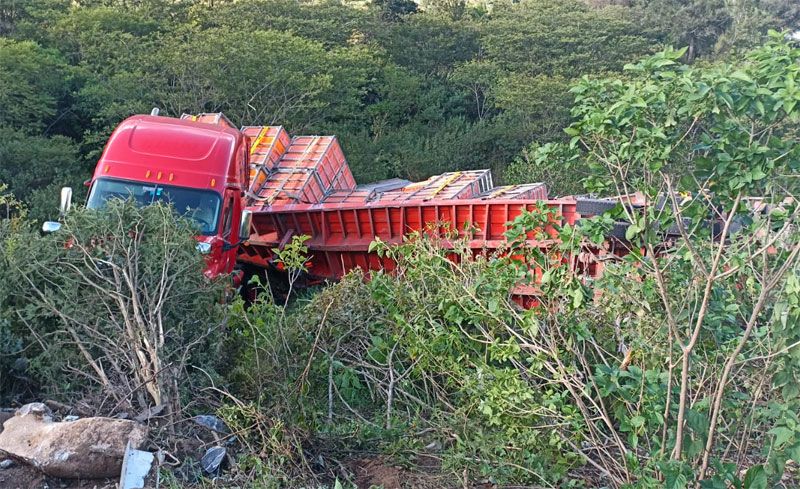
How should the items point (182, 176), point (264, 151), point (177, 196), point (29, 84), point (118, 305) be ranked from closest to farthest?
1. point (118, 305)
2. point (177, 196)
3. point (182, 176)
4. point (264, 151)
5. point (29, 84)

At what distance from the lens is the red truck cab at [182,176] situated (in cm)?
1034

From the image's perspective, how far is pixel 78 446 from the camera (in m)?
5.52

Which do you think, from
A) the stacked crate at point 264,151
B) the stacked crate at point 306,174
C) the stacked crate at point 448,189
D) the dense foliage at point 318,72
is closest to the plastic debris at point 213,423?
the stacked crate at point 448,189

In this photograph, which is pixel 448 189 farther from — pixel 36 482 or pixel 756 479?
pixel 756 479

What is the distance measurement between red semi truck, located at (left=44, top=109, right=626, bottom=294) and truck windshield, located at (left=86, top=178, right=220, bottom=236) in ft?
0.04

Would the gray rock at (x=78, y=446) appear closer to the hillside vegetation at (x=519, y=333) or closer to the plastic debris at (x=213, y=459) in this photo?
the hillside vegetation at (x=519, y=333)

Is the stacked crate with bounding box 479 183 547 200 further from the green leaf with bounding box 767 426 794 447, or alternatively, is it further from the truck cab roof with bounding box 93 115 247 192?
the green leaf with bounding box 767 426 794 447

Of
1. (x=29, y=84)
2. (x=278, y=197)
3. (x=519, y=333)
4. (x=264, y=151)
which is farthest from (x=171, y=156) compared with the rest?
(x=29, y=84)

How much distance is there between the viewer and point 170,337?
680 centimetres

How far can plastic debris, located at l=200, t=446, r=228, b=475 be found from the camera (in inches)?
227

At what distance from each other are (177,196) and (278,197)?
5.04m

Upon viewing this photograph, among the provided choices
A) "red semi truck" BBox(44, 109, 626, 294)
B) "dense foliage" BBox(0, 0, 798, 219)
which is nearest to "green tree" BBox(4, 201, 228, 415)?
"red semi truck" BBox(44, 109, 626, 294)

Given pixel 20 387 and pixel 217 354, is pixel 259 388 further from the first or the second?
pixel 20 387

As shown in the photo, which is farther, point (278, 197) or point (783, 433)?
point (278, 197)
